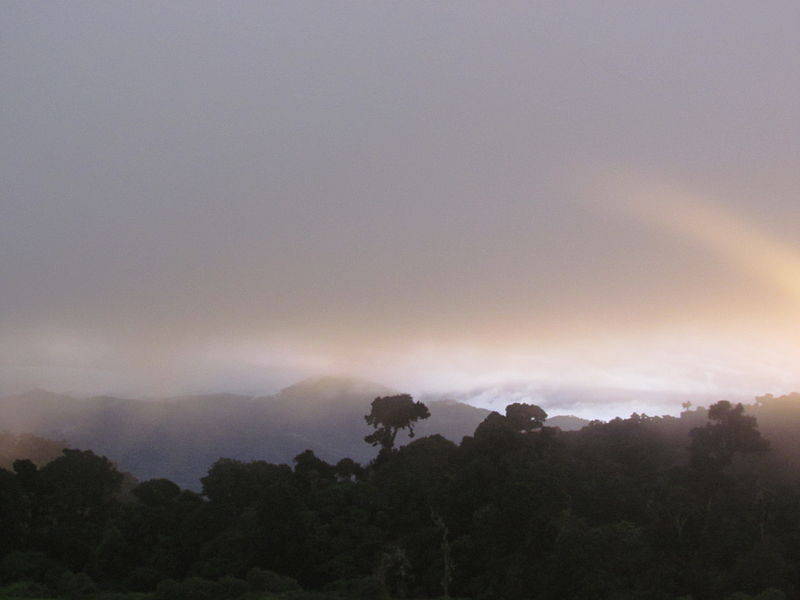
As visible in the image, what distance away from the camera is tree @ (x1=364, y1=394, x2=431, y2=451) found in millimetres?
81438

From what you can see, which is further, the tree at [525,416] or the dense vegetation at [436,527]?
the tree at [525,416]

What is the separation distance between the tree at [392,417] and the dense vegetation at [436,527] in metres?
8.91

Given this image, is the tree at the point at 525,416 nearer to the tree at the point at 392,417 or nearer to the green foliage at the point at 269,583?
the tree at the point at 392,417

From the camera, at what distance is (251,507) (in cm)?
5869

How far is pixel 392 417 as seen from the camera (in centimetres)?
8144

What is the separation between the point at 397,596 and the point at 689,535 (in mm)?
20787

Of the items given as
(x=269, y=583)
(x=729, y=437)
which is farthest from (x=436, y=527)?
(x=729, y=437)

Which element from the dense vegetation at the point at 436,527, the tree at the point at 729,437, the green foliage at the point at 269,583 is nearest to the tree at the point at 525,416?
the dense vegetation at the point at 436,527

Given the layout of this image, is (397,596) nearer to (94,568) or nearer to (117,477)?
(94,568)

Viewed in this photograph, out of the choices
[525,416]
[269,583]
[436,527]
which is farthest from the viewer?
[525,416]

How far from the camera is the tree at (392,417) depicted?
267 feet

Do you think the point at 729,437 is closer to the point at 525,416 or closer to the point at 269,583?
the point at 525,416

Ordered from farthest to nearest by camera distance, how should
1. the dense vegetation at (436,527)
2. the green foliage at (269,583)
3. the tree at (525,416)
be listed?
the tree at (525,416) < the dense vegetation at (436,527) < the green foliage at (269,583)

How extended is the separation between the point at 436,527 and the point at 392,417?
24960mm
